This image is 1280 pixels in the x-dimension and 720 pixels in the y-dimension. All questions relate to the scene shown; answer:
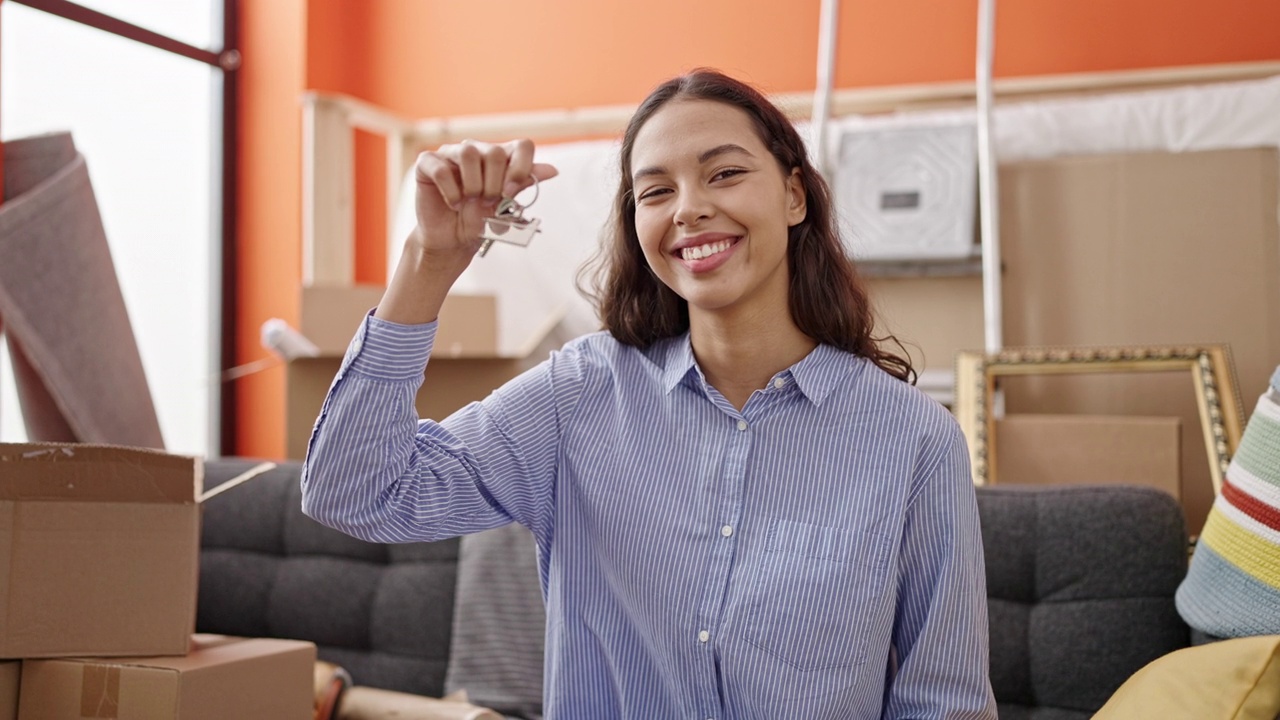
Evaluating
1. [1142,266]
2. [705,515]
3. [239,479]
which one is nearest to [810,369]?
[705,515]

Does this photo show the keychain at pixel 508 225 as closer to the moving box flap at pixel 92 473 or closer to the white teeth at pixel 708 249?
the white teeth at pixel 708 249

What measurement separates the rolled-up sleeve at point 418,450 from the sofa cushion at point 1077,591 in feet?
2.14

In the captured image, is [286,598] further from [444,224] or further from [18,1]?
[18,1]

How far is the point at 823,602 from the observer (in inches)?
46.8

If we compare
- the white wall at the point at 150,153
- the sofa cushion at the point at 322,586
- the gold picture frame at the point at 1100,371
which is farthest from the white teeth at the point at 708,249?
the white wall at the point at 150,153

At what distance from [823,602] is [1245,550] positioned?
20.1 inches

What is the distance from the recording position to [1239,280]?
7.80 ft

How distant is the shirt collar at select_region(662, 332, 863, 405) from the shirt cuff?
0.31 m

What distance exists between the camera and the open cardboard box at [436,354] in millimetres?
2285

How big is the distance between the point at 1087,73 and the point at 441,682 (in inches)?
93.4

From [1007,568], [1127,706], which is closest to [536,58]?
[1007,568]

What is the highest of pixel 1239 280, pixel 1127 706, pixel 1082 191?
pixel 1082 191

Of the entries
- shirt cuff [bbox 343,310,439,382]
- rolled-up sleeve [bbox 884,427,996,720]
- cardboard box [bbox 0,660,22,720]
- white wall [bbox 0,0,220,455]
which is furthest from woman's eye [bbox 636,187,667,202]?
white wall [bbox 0,0,220,455]

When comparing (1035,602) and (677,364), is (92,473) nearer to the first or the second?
(677,364)
